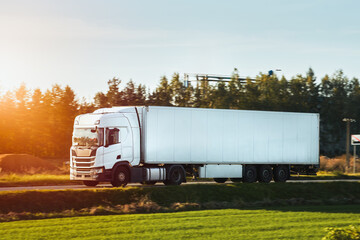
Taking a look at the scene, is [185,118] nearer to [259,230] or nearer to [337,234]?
[259,230]

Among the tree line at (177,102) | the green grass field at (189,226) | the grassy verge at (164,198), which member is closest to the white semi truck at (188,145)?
the grassy verge at (164,198)

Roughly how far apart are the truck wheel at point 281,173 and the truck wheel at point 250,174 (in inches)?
65.4

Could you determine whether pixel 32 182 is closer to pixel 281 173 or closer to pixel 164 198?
pixel 164 198

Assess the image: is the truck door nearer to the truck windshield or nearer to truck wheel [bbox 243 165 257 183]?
the truck windshield

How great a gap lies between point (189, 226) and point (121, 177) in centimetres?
931

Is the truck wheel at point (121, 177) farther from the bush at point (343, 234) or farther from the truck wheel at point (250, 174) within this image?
the bush at point (343, 234)

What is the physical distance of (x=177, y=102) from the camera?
7812cm

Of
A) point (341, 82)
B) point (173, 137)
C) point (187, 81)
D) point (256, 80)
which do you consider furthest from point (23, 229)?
point (341, 82)

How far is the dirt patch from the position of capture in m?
43.0

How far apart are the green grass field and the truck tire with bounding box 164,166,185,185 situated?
7.05 meters

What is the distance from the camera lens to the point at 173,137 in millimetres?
27875

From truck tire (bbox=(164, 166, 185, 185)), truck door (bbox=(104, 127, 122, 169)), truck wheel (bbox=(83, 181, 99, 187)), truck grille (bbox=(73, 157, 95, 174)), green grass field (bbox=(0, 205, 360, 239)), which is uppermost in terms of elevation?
truck door (bbox=(104, 127, 122, 169))

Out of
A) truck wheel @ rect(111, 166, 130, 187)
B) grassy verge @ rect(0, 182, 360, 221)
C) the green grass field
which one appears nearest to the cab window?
truck wheel @ rect(111, 166, 130, 187)

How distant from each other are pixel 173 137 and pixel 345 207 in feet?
28.7
